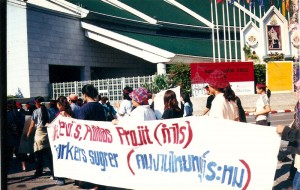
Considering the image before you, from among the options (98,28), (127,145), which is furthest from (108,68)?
(127,145)

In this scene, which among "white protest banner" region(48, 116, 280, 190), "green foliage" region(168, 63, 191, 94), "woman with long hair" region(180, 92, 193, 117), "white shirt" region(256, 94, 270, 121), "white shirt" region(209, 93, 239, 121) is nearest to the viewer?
"white protest banner" region(48, 116, 280, 190)

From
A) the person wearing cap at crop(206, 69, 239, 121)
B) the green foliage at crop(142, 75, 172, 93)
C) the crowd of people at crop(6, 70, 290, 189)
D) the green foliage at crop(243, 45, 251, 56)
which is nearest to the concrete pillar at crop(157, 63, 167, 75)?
the green foliage at crop(142, 75, 172, 93)

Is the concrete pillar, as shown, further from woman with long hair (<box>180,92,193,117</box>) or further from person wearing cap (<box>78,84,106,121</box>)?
person wearing cap (<box>78,84,106,121</box>)

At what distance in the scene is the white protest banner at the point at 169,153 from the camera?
482cm

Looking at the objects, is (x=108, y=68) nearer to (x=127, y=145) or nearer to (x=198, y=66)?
(x=198, y=66)

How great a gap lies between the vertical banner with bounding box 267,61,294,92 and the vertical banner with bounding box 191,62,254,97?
4.27 ft

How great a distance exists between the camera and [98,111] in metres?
6.86

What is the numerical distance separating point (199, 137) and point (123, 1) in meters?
27.8

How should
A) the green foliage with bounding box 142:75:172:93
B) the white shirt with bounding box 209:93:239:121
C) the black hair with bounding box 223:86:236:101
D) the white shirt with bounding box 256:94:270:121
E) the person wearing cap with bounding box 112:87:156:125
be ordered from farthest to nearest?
the green foliage with bounding box 142:75:172:93, the white shirt with bounding box 256:94:270:121, the person wearing cap with bounding box 112:87:156:125, the black hair with bounding box 223:86:236:101, the white shirt with bounding box 209:93:239:121

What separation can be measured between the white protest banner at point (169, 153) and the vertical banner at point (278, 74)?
18.4 metres

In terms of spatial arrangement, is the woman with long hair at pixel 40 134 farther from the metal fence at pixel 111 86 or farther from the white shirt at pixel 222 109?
the metal fence at pixel 111 86

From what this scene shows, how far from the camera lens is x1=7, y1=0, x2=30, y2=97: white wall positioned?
2142cm

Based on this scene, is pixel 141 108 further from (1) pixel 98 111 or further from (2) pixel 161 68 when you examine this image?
(2) pixel 161 68

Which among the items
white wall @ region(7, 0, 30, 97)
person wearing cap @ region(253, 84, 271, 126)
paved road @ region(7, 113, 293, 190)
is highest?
white wall @ region(7, 0, 30, 97)
